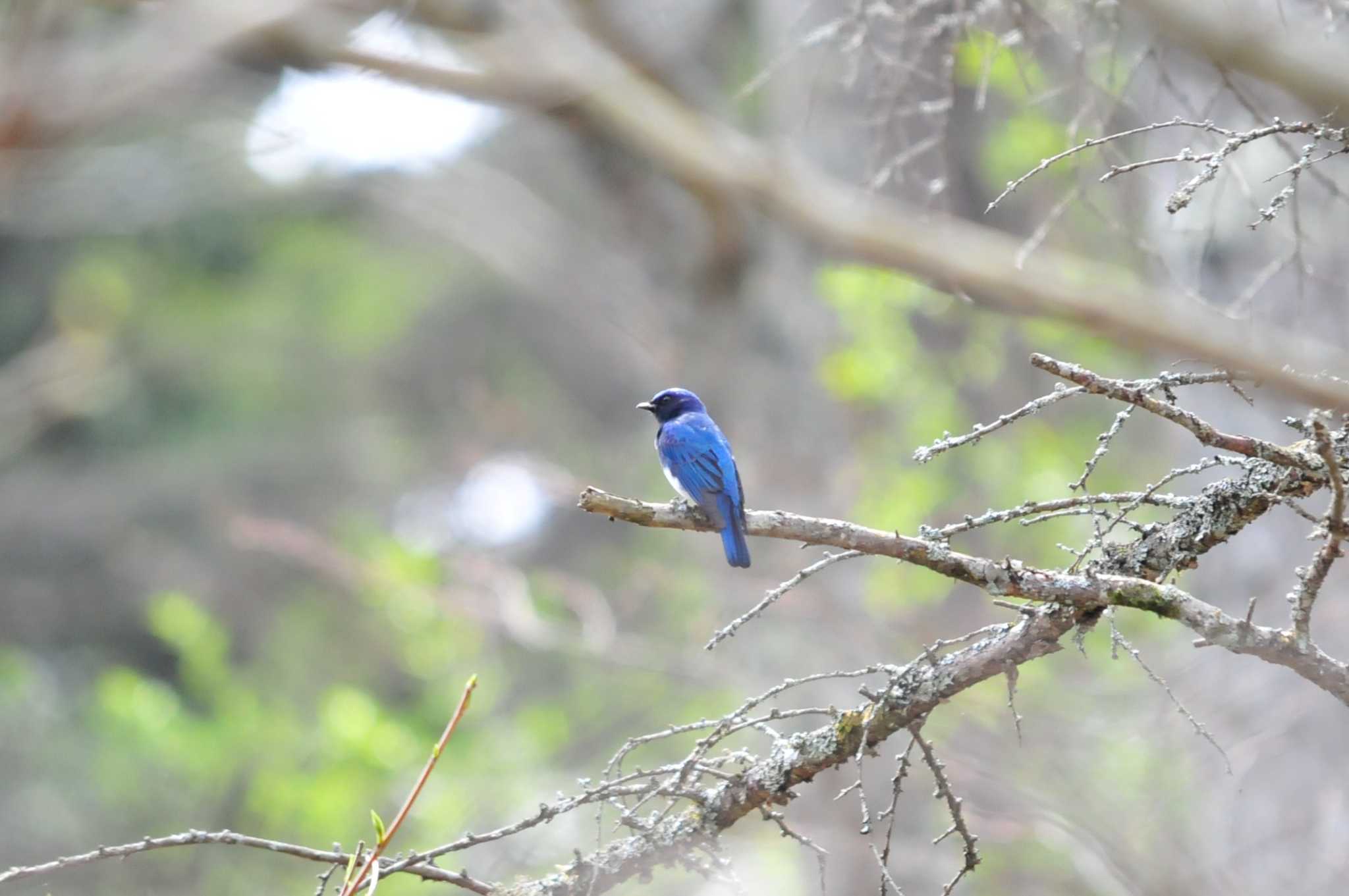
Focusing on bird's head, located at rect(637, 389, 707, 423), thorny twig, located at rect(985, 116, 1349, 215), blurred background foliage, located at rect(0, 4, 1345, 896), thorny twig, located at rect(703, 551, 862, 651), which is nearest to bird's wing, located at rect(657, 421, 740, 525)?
bird's head, located at rect(637, 389, 707, 423)

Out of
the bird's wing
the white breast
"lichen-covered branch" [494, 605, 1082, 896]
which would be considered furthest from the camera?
the white breast

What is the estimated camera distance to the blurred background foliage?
761cm

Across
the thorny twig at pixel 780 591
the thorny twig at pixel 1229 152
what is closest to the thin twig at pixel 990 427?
the thorny twig at pixel 780 591

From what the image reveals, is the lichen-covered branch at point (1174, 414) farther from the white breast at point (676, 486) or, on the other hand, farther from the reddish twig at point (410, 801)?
the white breast at point (676, 486)

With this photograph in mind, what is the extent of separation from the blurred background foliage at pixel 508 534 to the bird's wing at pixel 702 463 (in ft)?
3.16

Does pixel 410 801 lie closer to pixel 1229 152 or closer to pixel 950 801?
pixel 950 801

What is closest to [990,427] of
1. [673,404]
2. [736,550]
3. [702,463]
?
[736,550]

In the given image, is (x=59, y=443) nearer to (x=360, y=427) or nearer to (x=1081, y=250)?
(x=360, y=427)

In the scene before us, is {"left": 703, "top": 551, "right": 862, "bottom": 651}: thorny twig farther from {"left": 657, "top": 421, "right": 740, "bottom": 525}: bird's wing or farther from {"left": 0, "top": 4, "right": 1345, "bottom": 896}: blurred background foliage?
{"left": 657, "top": 421, "right": 740, "bottom": 525}: bird's wing

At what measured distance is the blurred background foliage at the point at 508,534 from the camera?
25.0 ft

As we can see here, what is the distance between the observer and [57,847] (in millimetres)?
10227

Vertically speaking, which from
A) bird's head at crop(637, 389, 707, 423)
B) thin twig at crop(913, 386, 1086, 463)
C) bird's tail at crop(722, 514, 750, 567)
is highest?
bird's head at crop(637, 389, 707, 423)

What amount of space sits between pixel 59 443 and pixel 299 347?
2.58 metres

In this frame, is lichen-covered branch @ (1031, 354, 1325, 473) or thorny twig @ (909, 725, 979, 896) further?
thorny twig @ (909, 725, 979, 896)
